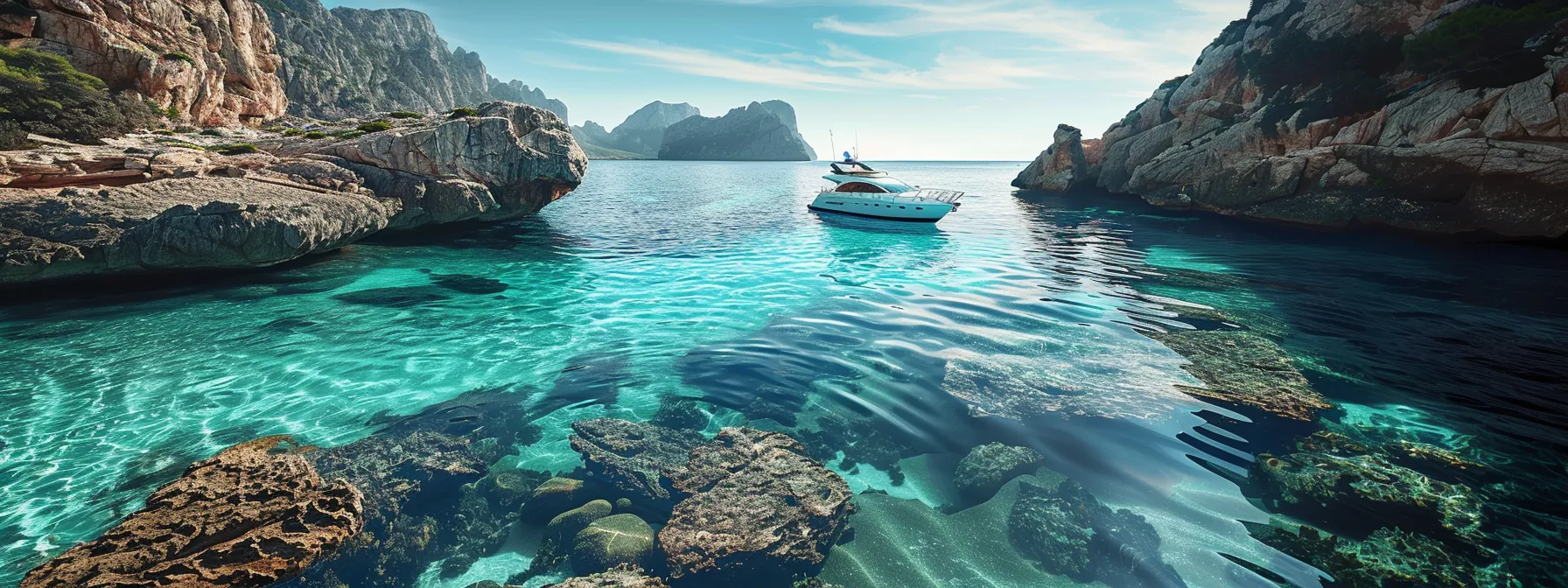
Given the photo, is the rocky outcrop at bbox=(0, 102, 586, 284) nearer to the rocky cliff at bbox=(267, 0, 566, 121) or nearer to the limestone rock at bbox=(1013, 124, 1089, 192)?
the rocky cliff at bbox=(267, 0, 566, 121)

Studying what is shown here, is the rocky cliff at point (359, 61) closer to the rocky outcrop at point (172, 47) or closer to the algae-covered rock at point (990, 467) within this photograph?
the rocky outcrop at point (172, 47)

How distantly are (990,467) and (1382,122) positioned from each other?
37879mm

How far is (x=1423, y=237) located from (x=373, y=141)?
48.0m

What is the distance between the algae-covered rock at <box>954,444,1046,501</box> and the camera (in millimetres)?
6898

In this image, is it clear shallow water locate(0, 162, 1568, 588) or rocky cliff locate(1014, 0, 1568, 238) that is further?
rocky cliff locate(1014, 0, 1568, 238)

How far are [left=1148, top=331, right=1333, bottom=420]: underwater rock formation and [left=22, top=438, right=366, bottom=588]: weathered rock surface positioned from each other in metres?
12.6

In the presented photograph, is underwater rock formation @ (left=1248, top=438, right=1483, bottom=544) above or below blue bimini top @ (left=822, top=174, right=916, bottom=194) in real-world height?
below

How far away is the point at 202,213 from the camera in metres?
15.6

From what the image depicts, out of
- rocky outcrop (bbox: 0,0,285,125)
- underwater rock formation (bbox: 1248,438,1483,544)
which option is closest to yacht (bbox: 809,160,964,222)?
underwater rock formation (bbox: 1248,438,1483,544)

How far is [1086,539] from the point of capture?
5.90 m

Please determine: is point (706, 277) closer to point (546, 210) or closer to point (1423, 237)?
point (546, 210)

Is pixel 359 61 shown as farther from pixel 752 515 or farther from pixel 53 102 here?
pixel 752 515

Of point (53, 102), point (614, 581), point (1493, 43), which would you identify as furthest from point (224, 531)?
point (1493, 43)

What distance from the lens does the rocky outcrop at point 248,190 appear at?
1427 cm
